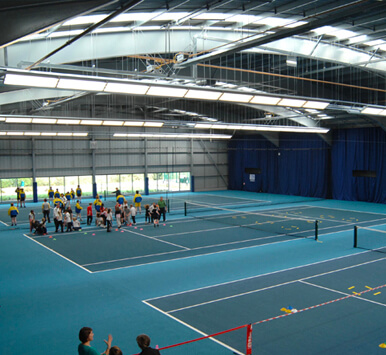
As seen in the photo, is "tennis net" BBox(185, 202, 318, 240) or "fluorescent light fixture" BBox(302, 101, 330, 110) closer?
"fluorescent light fixture" BBox(302, 101, 330, 110)

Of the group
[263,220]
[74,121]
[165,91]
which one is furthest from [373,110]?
[74,121]

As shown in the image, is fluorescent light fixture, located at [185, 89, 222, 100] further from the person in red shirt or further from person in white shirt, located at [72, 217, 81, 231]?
the person in red shirt

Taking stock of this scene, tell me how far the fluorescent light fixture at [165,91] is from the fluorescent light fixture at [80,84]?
4.72ft

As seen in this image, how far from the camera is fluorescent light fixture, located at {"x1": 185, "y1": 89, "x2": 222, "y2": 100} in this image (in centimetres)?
1193

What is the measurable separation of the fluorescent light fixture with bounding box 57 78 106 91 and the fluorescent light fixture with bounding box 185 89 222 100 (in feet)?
8.82

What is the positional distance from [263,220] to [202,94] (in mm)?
16184

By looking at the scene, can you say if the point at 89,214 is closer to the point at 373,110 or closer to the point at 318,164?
the point at 373,110

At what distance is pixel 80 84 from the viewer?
9.98 metres

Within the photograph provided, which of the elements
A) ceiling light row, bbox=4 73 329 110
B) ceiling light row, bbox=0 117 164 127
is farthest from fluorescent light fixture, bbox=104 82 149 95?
ceiling light row, bbox=0 117 164 127

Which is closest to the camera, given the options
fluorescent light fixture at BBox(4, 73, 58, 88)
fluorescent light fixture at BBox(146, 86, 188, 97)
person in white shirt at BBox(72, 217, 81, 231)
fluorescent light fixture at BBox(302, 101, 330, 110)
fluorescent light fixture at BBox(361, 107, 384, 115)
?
fluorescent light fixture at BBox(4, 73, 58, 88)

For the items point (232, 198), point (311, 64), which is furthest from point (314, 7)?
point (232, 198)

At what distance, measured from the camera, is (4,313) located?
10719 mm

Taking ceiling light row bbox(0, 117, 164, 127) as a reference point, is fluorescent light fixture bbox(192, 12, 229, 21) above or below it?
above

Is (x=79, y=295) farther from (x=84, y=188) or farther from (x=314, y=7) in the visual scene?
(x=84, y=188)
